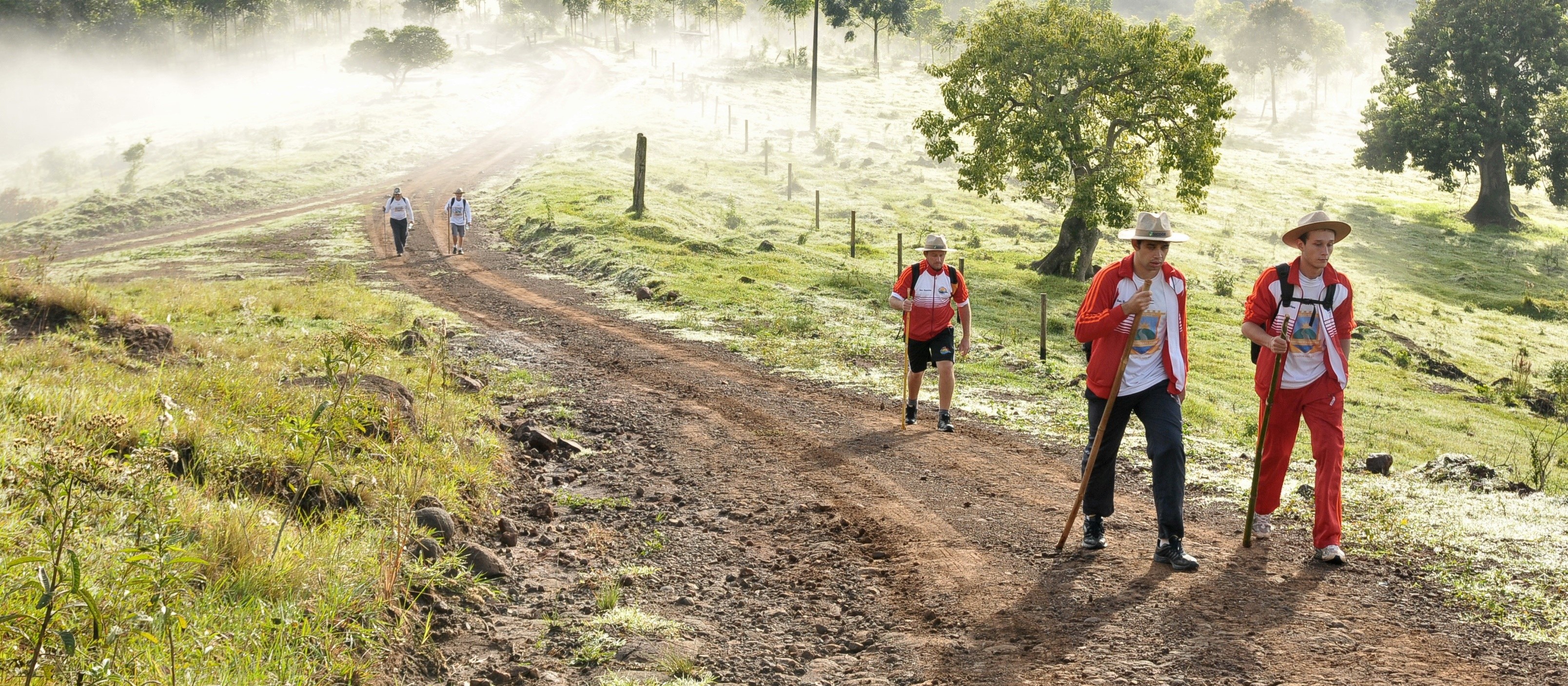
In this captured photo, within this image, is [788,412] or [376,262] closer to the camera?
[788,412]

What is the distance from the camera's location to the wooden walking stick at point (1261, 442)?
656cm

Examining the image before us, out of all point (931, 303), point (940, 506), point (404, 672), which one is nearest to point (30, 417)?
point (404, 672)

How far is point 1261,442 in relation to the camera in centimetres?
656

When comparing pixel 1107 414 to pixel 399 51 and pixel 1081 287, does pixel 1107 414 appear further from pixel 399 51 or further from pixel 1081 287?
pixel 399 51

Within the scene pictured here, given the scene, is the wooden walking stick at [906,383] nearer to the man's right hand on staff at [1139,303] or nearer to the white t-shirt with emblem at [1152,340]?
the white t-shirt with emblem at [1152,340]

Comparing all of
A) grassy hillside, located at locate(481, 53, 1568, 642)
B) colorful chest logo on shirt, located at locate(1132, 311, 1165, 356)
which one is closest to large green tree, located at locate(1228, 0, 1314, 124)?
grassy hillside, located at locate(481, 53, 1568, 642)

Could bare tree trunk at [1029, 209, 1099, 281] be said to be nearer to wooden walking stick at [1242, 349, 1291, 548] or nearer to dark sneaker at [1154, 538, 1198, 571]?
wooden walking stick at [1242, 349, 1291, 548]

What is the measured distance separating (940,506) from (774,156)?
5498cm

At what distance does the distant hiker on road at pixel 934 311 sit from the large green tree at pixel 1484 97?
167 ft

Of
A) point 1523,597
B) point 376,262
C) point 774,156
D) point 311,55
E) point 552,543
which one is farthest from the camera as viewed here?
point 311,55

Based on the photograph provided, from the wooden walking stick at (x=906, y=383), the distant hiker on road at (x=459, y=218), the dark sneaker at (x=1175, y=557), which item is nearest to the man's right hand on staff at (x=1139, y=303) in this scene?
the dark sneaker at (x=1175, y=557)

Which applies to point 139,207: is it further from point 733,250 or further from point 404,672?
point 404,672

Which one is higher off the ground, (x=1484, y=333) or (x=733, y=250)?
(x=733, y=250)

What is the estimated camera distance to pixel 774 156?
202ft
